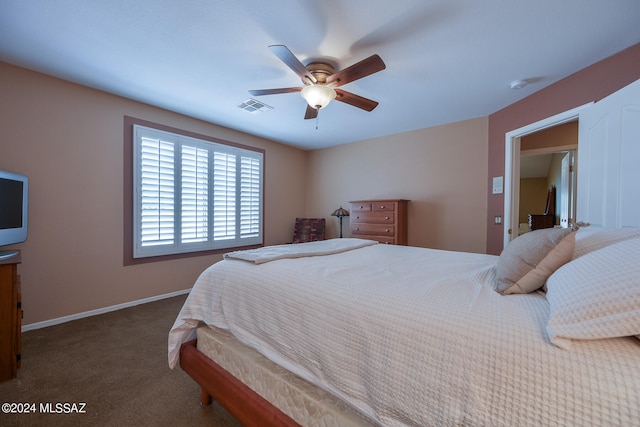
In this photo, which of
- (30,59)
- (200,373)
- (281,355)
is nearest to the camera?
(281,355)

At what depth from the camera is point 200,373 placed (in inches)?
57.7

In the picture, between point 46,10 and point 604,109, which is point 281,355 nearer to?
point 46,10

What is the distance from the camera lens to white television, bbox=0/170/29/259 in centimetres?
196

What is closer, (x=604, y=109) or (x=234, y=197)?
(x=604, y=109)

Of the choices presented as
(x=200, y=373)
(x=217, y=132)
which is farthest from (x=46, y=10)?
(x=200, y=373)

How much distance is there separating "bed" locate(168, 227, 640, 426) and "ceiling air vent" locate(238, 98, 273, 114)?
6.98 ft

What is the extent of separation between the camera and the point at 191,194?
3.43m

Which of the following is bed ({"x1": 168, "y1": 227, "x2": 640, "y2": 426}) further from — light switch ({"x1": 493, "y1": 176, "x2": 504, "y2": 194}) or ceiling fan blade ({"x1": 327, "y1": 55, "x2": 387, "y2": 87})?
light switch ({"x1": 493, "y1": 176, "x2": 504, "y2": 194})

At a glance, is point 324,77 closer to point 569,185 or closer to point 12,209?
point 12,209

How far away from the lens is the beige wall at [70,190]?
2.34 m

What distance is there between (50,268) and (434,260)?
3.63 metres

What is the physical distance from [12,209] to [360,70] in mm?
3065

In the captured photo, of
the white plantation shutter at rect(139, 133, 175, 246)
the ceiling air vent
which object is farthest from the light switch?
the white plantation shutter at rect(139, 133, 175, 246)

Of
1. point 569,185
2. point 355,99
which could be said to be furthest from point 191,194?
point 569,185
